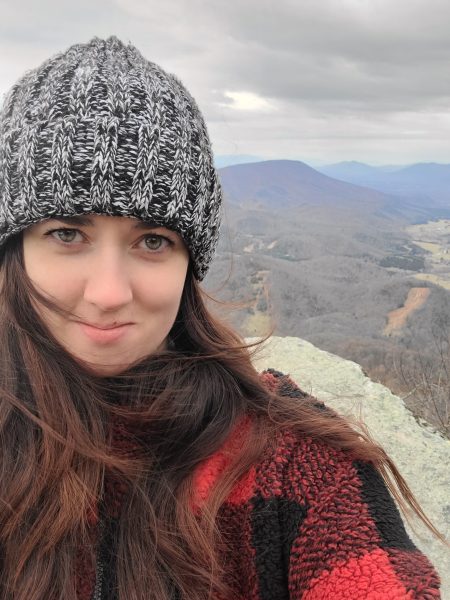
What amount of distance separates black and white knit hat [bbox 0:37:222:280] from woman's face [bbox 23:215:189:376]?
43 millimetres

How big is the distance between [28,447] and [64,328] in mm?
325

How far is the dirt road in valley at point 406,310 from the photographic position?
2804cm

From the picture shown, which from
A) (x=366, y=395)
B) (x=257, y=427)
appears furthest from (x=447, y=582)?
(x=257, y=427)

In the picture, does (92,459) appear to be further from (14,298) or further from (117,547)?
(14,298)

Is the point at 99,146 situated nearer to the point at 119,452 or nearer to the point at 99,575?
the point at 119,452

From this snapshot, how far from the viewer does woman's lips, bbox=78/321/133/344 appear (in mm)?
1146

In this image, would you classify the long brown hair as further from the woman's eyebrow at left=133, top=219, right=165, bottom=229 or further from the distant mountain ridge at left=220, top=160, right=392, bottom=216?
the distant mountain ridge at left=220, top=160, right=392, bottom=216

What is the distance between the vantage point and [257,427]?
1.29 metres

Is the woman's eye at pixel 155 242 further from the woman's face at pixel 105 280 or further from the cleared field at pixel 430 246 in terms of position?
the cleared field at pixel 430 246

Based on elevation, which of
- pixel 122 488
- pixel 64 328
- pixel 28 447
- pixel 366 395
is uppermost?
pixel 64 328

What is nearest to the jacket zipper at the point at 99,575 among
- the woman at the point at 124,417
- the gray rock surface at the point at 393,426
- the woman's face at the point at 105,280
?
the woman at the point at 124,417

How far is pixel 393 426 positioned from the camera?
10.3 feet

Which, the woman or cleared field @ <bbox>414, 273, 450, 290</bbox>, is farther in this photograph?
cleared field @ <bbox>414, 273, 450, 290</bbox>

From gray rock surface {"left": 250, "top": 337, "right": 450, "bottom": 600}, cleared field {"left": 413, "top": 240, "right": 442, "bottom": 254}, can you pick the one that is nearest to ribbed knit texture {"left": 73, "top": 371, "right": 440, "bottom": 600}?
gray rock surface {"left": 250, "top": 337, "right": 450, "bottom": 600}
